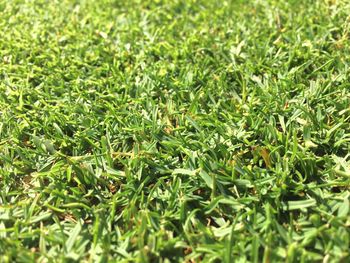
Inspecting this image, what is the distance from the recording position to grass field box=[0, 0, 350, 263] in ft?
5.74

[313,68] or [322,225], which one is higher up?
[313,68]

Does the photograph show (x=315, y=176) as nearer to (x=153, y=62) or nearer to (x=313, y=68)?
(x=313, y=68)

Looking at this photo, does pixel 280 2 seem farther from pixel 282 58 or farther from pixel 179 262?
pixel 179 262

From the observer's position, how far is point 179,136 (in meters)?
2.19

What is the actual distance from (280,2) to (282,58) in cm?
85

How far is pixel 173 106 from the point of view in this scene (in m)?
2.45

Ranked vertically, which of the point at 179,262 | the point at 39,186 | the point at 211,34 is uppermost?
the point at 211,34

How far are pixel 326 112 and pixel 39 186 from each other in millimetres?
1471

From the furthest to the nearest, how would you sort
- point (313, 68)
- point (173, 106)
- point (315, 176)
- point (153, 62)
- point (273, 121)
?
1. point (153, 62)
2. point (313, 68)
3. point (173, 106)
4. point (273, 121)
5. point (315, 176)

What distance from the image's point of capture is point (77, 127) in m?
2.33

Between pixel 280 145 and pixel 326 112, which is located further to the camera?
pixel 326 112

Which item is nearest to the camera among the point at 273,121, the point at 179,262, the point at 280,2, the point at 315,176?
the point at 179,262

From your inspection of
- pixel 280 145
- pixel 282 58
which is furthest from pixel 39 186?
pixel 282 58

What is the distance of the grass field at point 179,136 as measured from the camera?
5.74ft
